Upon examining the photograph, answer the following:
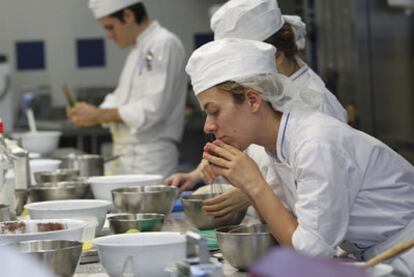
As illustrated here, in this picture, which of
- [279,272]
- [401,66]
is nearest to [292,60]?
[279,272]

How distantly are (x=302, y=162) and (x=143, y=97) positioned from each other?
3.02 metres

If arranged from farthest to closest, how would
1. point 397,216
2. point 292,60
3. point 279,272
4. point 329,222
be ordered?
point 292,60 → point 397,216 → point 329,222 → point 279,272

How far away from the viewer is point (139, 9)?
525cm

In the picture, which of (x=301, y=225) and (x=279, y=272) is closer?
(x=279, y=272)

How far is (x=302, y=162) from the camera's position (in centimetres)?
224

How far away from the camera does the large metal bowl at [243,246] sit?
85.8 inches

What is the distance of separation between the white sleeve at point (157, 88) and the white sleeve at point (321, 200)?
2920 mm

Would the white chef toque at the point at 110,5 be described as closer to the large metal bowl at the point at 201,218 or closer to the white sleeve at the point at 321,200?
the large metal bowl at the point at 201,218

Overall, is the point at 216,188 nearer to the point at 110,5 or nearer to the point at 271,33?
the point at 271,33

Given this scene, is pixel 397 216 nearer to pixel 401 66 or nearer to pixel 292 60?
pixel 292 60

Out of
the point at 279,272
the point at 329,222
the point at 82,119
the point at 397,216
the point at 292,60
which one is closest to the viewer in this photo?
the point at 279,272

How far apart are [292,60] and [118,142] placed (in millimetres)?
2459

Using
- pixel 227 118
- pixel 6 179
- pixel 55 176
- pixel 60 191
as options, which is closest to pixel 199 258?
pixel 227 118

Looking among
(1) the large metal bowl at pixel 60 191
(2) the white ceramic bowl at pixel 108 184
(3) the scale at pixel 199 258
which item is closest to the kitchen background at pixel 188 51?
(2) the white ceramic bowl at pixel 108 184
